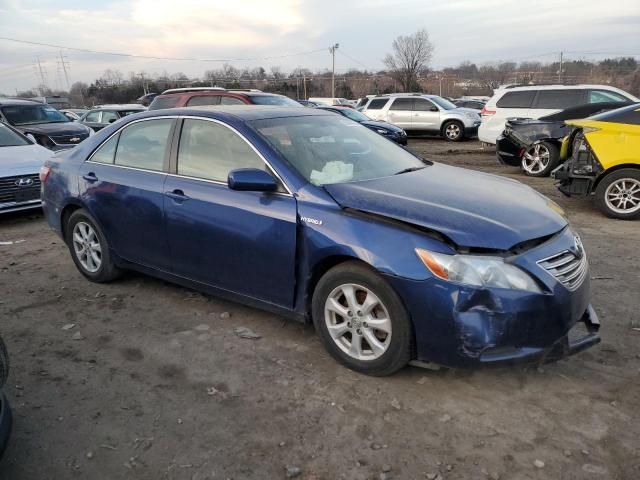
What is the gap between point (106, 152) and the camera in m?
4.62

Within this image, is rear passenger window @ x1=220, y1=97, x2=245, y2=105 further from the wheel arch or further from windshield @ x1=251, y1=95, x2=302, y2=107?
the wheel arch

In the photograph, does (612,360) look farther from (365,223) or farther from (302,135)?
(302,135)

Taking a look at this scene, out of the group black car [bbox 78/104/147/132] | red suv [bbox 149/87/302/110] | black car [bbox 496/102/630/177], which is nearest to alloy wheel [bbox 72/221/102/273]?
red suv [bbox 149/87/302/110]

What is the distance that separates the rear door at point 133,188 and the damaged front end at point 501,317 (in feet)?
7.21

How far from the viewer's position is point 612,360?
3.33m

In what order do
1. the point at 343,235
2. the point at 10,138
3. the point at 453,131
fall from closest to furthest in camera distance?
the point at 343,235
the point at 10,138
the point at 453,131

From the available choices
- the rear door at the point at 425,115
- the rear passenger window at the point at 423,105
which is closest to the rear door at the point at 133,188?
the rear door at the point at 425,115

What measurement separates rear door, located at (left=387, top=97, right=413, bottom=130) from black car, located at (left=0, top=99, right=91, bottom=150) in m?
11.4

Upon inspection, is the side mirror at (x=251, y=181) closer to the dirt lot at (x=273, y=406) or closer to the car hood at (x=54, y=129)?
the dirt lot at (x=273, y=406)

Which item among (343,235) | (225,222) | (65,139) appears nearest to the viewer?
(343,235)

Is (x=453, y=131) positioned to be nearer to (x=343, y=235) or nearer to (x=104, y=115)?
(x=104, y=115)

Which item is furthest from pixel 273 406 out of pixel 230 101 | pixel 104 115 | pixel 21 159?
pixel 104 115

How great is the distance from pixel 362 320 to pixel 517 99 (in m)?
12.2

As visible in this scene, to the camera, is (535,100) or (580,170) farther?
(535,100)
